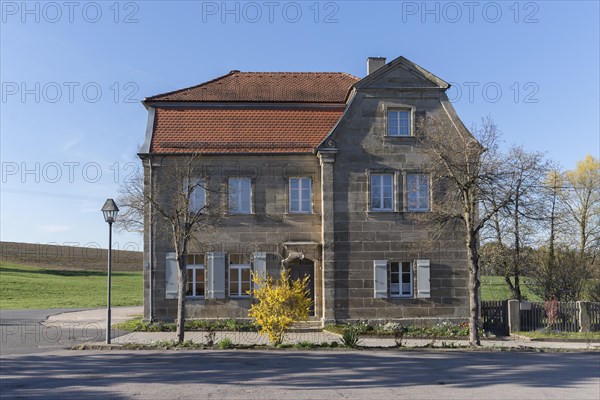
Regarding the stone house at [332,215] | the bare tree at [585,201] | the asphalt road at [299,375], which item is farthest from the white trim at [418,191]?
the bare tree at [585,201]

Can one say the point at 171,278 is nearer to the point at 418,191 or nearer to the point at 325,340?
the point at 325,340

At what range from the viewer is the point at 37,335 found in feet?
69.8

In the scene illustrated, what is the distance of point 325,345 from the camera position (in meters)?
17.7

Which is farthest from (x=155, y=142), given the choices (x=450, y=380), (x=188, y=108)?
(x=450, y=380)

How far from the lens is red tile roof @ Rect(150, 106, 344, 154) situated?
24.8 meters

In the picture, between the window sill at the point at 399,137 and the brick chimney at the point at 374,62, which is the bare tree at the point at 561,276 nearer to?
the window sill at the point at 399,137

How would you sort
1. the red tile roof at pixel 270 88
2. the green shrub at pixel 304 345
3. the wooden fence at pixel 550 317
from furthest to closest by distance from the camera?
the red tile roof at pixel 270 88, the wooden fence at pixel 550 317, the green shrub at pixel 304 345

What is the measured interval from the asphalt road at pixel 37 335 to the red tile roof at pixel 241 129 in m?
7.62

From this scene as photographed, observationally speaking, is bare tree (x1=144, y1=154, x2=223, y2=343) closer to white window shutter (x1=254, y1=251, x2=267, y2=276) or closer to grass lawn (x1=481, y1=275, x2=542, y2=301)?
white window shutter (x1=254, y1=251, x2=267, y2=276)

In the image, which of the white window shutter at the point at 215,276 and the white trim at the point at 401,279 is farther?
the white trim at the point at 401,279

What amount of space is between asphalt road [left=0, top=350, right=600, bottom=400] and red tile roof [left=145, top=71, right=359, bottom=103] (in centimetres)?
1269

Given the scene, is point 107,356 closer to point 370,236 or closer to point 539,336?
point 370,236

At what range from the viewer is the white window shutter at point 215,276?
2438 centimetres

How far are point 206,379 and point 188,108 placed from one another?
51.7ft
